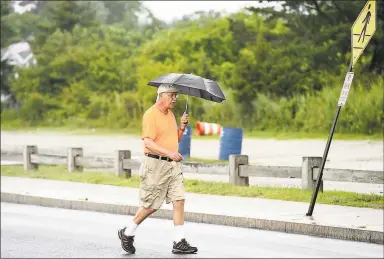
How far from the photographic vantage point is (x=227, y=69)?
48.8 m

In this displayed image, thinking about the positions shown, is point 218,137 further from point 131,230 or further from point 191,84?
point 191,84

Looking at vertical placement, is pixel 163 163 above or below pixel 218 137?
above

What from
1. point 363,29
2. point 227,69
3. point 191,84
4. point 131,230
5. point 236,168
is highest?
point 227,69

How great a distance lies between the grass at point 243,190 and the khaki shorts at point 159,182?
5.55m

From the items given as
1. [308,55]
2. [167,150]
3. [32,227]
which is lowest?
[32,227]

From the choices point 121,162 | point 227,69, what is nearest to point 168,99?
point 121,162

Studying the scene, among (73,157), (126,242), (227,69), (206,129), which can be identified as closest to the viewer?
(126,242)

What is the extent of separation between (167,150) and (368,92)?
91.1ft

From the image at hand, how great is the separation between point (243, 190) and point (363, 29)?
487cm

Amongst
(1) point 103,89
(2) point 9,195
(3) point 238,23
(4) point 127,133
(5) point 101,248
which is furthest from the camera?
(1) point 103,89

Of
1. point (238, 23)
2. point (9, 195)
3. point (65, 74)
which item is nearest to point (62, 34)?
point (65, 74)

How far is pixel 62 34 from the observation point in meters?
62.2

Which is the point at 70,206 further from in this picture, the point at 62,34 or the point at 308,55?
the point at 62,34

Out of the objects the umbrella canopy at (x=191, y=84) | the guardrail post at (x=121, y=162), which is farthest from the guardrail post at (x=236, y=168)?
the umbrella canopy at (x=191, y=84)
